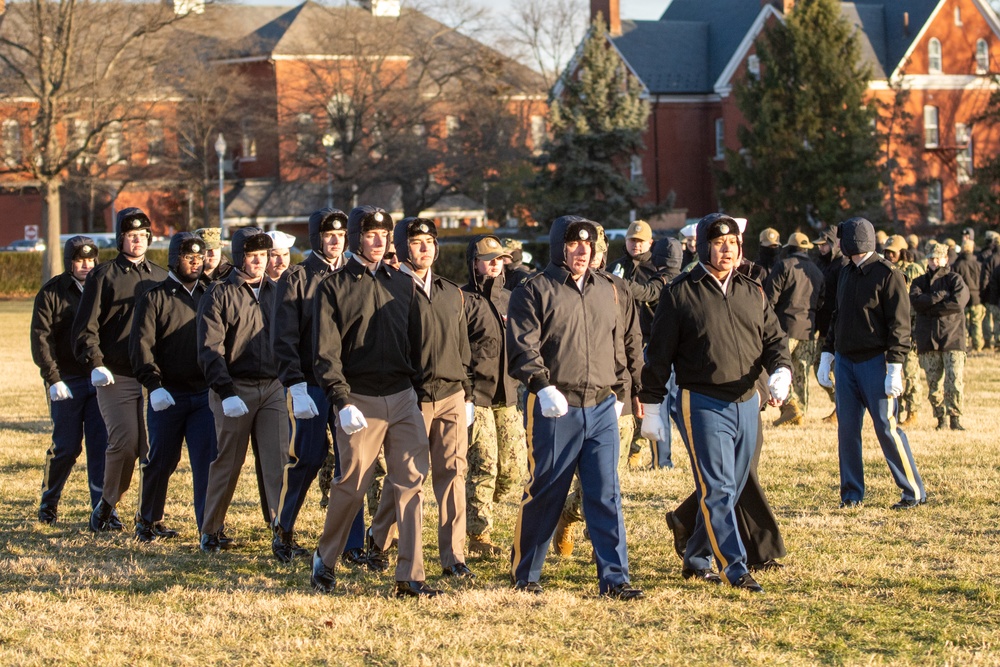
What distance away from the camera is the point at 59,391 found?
10.2 m

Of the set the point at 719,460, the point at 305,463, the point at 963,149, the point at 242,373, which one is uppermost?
the point at 963,149

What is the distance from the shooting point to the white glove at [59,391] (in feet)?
33.3

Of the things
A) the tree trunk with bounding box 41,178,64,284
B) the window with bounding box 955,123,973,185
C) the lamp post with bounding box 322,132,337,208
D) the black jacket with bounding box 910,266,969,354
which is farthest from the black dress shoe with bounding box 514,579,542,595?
the window with bounding box 955,123,973,185

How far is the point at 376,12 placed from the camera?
63.6 meters

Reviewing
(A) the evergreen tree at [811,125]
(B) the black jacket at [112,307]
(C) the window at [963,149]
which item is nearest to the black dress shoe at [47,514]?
(B) the black jacket at [112,307]

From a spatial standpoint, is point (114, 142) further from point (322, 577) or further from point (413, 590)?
point (413, 590)

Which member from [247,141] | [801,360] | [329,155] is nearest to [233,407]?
[801,360]

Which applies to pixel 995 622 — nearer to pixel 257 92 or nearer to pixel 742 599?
pixel 742 599

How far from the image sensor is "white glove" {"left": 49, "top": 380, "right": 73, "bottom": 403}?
10156 millimetres

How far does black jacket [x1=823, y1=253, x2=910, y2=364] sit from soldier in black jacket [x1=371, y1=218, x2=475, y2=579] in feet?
10.9

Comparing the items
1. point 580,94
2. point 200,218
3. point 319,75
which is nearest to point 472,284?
point 580,94

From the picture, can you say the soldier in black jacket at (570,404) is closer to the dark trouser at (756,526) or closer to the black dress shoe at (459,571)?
the black dress shoe at (459,571)

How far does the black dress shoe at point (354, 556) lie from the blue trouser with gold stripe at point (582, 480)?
1396mm

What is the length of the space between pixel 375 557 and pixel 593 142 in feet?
120
